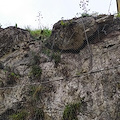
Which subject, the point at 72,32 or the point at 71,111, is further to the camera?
the point at 72,32

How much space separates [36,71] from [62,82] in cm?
88

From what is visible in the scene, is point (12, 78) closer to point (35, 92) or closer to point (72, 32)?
point (35, 92)

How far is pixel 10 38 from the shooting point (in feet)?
21.6

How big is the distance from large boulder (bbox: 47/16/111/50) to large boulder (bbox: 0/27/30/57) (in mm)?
1193

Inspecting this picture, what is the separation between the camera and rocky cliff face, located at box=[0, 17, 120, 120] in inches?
176

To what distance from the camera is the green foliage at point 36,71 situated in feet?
18.0

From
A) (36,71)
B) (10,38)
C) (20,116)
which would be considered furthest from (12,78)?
(10,38)

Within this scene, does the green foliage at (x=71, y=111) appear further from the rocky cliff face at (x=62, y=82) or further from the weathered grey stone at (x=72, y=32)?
the weathered grey stone at (x=72, y=32)

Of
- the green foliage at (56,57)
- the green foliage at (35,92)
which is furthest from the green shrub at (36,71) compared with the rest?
the green foliage at (56,57)

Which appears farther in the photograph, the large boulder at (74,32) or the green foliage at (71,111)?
the large boulder at (74,32)

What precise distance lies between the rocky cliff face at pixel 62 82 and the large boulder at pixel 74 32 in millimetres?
260

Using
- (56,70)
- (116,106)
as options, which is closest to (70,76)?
(56,70)

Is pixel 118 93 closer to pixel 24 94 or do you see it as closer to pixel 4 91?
pixel 24 94

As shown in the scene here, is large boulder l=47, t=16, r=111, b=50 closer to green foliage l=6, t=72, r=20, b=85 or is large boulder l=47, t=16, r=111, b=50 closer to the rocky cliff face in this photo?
the rocky cliff face
